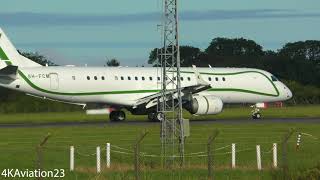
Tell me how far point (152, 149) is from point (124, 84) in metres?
25.1

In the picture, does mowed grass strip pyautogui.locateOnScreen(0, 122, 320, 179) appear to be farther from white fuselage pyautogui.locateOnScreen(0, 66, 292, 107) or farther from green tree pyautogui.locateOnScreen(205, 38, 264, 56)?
green tree pyautogui.locateOnScreen(205, 38, 264, 56)

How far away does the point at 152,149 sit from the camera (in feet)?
121

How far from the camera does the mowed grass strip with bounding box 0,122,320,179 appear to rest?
27.4 metres

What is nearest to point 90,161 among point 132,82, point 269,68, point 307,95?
point 132,82

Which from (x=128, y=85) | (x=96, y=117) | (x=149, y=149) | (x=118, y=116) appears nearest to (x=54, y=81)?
(x=128, y=85)

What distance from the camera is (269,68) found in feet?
482

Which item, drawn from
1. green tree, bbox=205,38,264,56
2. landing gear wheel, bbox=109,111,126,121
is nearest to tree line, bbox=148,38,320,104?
green tree, bbox=205,38,264,56

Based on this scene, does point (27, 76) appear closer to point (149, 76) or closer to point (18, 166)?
point (149, 76)

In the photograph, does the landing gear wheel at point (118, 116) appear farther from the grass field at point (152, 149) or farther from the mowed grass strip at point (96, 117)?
the grass field at point (152, 149)

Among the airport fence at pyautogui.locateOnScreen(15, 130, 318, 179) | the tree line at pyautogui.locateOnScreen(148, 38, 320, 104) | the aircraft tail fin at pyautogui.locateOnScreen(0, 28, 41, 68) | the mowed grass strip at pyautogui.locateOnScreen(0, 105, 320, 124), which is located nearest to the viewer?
the airport fence at pyautogui.locateOnScreen(15, 130, 318, 179)

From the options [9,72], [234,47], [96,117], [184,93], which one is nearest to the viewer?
[9,72]

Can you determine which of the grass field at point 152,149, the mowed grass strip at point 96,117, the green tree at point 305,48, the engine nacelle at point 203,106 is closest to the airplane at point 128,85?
the engine nacelle at point 203,106

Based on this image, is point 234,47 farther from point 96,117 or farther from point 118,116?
point 118,116

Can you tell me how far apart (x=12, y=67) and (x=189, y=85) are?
1359 cm
